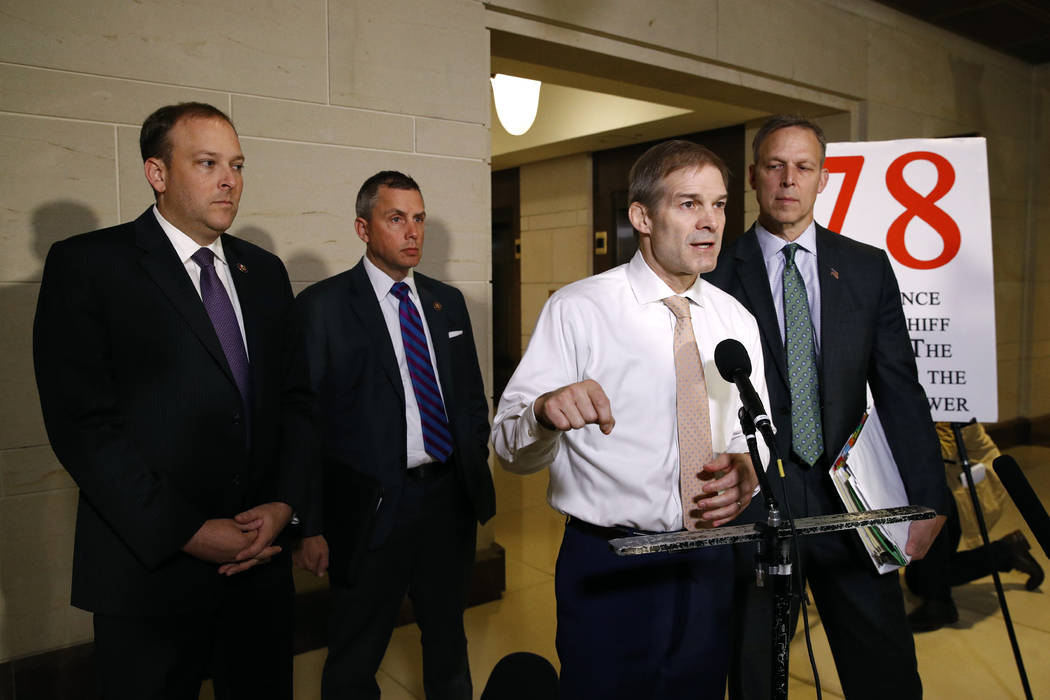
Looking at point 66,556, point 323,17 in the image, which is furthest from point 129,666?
point 323,17

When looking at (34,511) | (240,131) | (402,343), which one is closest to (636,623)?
(402,343)

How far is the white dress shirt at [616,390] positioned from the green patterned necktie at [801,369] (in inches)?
14.2

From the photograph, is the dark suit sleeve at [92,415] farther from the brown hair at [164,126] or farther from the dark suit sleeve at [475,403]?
the dark suit sleeve at [475,403]

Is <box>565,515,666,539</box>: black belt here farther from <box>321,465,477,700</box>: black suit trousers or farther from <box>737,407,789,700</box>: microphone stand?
<box>321,465,477,700</box>: black suit trousers

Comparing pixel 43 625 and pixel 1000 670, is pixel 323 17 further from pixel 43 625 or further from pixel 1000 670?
pixel 1000 670

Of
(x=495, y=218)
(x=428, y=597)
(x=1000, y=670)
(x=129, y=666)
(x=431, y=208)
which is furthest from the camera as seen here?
(x=495, y=218)

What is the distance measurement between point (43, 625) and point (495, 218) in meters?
7.34

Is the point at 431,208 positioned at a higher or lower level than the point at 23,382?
higher

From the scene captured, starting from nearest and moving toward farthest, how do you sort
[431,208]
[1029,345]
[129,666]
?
[129,666] → [431,208] → [1029,345]

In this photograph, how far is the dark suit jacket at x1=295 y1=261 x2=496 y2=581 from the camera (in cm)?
209

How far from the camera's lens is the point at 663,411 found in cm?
162

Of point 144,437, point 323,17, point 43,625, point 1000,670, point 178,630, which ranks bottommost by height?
point 1000,670

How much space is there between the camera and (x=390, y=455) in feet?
7.16

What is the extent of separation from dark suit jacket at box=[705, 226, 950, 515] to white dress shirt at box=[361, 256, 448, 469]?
967 millimetres
